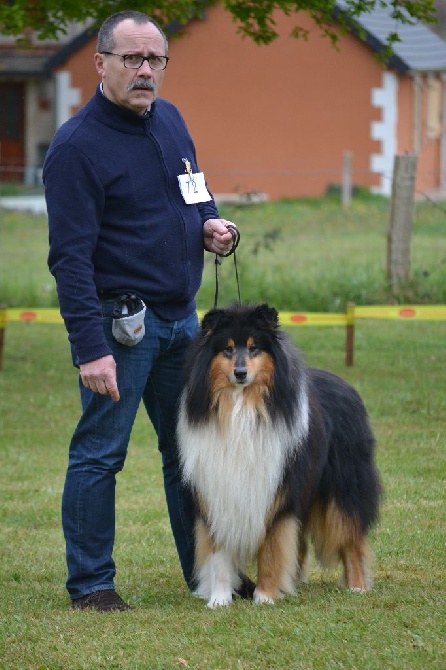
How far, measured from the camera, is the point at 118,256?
476cm

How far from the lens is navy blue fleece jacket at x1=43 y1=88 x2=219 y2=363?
15.1 ft

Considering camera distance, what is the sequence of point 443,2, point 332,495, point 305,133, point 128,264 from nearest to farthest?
1. point 128,264
2. point 332,495
3. point 305,133
4. point 443,2

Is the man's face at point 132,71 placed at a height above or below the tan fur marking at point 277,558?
above

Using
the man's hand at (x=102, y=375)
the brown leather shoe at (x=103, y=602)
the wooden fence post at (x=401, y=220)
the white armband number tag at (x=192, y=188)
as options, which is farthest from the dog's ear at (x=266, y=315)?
the wooden fence post at (x=401, y=220)

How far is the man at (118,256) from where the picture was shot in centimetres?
461

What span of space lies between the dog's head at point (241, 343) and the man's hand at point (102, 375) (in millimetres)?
435

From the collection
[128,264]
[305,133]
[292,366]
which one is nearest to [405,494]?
[292,366]

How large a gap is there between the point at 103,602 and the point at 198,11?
6.69 metres

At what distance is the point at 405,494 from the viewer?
691 centimetres

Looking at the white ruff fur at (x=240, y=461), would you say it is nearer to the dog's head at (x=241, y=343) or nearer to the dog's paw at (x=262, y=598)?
the dog's head at (x=241, y=343)

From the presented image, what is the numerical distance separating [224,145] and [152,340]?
23.9 m

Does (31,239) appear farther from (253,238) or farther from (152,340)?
(152,340)

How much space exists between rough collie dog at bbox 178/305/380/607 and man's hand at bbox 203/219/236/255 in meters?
0.29

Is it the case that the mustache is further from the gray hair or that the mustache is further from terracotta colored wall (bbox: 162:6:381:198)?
terracotta colored wall (bbox: 162:6:381:198)
